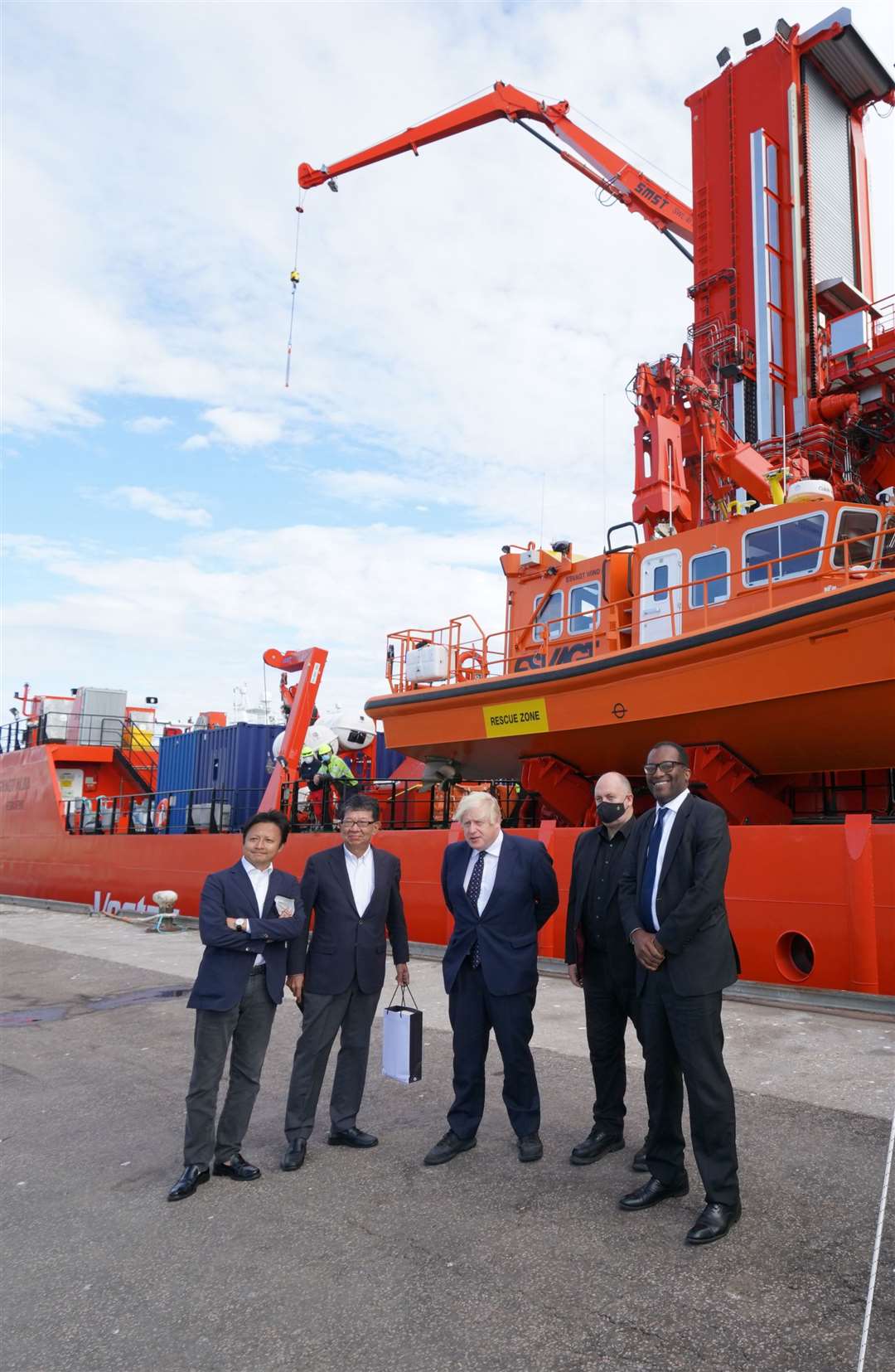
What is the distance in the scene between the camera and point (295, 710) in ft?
49.1

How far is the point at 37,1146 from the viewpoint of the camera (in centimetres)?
426

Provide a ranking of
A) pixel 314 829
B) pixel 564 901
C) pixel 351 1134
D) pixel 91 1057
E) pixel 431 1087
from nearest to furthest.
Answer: pixel 351 1134
pixel 431 1087
pixel 91 1057
pixel 564 901
pixel 314 829

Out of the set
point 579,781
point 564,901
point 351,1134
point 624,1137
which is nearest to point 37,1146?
point 351,1134

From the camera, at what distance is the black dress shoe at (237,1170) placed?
3.78 meters

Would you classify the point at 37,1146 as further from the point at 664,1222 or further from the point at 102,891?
the point at 102,891

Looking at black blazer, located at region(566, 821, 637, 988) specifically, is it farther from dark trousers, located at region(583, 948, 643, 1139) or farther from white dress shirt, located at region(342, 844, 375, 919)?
white dress shirt, located at region(342, 844, 375, 919)

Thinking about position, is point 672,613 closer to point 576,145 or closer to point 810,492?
point 810,492

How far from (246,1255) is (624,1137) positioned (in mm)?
1881

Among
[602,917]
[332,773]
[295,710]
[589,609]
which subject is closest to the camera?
[602,917]

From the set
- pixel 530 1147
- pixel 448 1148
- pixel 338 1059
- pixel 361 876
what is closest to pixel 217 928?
pixel 361 876

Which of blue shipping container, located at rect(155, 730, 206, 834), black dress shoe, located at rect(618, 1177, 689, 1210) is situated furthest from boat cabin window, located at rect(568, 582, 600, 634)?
blue shipping container, located at rect(155, 730, 206, 834)

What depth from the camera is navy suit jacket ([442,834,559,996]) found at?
4070 mm

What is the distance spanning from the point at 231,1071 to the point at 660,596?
681cm

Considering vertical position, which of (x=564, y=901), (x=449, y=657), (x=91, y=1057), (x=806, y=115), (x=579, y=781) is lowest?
(x=91, y=1057)
